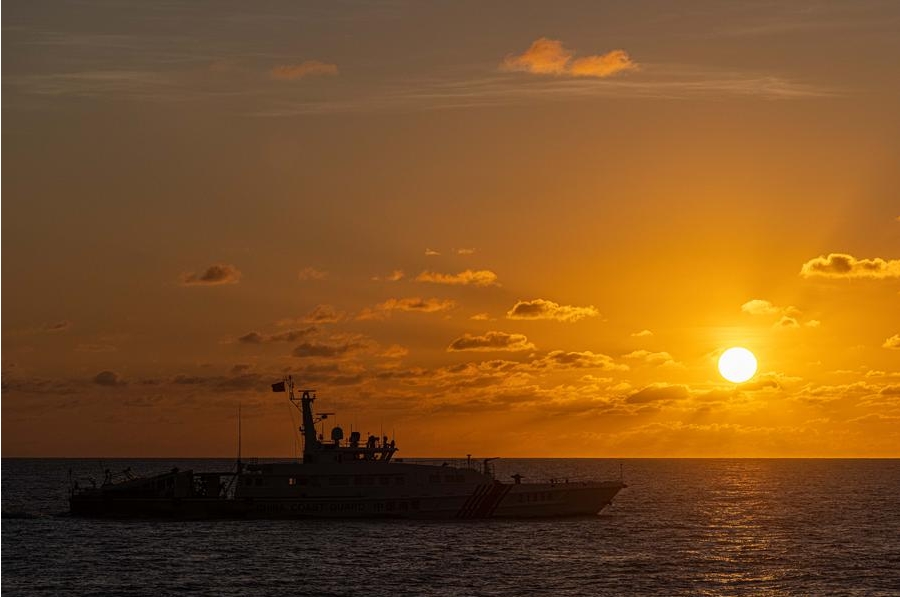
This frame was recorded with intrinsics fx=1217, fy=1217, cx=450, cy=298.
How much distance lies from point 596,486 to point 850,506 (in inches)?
2174

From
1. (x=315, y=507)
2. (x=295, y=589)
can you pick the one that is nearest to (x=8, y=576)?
(x=295, y=589)

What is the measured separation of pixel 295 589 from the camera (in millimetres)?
69625

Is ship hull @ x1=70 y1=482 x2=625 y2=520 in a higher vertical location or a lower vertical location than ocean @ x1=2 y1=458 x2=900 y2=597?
higher

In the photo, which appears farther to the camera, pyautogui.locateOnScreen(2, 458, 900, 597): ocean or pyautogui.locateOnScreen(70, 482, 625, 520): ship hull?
pyautogui.locateOnScreen(70, 482, 625, 520): ship hull

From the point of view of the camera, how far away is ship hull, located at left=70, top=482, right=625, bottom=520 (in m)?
102

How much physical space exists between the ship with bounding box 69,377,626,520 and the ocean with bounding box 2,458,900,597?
1.45 m

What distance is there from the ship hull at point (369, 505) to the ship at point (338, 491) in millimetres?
84

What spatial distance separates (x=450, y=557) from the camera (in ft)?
268

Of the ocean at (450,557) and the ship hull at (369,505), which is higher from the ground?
the ship hull at (369,505)

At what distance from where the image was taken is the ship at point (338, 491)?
10100cm

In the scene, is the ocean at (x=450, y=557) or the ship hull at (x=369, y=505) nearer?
the ocean at (x=450, y=557)

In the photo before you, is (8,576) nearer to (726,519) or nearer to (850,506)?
(726,519)

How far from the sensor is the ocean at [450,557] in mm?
70938

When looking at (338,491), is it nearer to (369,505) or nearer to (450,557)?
(369,505)
